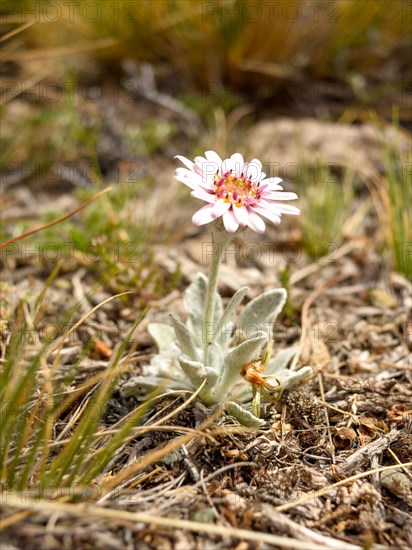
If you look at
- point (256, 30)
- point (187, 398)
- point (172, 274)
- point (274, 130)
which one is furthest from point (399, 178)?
point (187, 398)

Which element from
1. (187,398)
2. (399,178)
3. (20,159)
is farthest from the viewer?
(20,159)

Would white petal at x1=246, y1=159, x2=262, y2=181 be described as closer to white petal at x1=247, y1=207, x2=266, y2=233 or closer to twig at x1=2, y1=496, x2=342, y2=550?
white petal at x1=247, y1=207, x2=266, y2=233

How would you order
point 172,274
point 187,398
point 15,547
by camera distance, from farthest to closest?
point 172,274, point 187,398, point 15,547

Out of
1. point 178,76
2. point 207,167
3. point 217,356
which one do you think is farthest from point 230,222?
point 178,76

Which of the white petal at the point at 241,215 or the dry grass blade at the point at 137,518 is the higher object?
the white petal at the point at 241,215

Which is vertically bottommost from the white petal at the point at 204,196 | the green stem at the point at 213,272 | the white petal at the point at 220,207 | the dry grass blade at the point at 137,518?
the dry grass blade at the point at 137,518

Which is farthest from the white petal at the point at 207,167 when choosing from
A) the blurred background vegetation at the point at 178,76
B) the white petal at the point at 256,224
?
the blurred background vegetation at the point at 178,76

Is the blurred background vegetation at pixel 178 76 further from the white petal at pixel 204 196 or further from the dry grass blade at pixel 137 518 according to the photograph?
the dry grass blade at pixel 137 518

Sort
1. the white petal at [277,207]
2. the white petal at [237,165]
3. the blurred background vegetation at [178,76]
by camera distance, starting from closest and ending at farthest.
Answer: the white petal at [277,207], the white petal at [237,165], the blurred background vegetation at [178,76]

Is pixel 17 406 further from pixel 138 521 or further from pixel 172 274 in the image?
pixel 172 274
